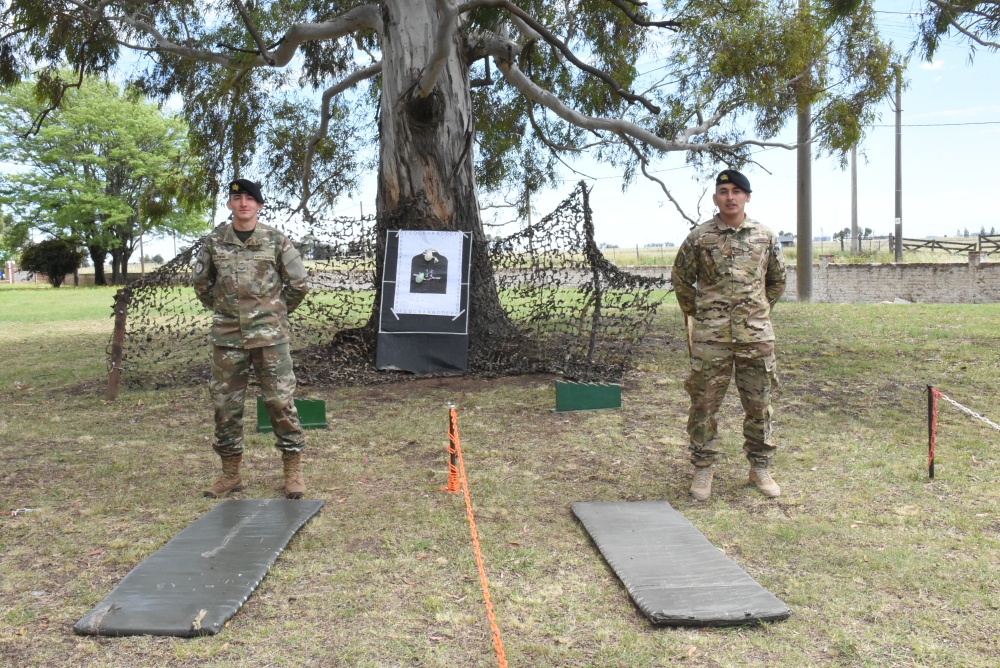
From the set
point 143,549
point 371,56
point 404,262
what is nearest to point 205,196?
point 371,56

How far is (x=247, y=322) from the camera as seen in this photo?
4926 mm

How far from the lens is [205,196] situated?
14.4 m

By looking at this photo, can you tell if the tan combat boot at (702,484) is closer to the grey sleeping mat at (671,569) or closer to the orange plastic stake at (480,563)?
the grey sleeping mat at (671,569)

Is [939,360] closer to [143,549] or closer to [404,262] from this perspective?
[404,262]

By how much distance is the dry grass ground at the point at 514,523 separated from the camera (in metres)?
3.20

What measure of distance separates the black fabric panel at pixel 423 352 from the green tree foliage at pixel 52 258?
127 ft

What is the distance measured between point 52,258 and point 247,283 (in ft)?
139

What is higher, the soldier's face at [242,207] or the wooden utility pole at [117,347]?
the soldier's face at [242,207]

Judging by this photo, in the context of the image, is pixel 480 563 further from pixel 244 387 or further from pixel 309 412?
pixel 309 412

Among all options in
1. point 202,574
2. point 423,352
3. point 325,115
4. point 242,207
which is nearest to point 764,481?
point 202,574

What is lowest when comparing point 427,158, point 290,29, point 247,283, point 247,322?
point 247,322

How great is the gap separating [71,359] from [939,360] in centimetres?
1137

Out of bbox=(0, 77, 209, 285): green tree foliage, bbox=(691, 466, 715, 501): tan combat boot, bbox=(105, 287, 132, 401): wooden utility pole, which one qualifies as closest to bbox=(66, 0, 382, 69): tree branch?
bbox=(105, 287, 132, 401): wooden utility pole

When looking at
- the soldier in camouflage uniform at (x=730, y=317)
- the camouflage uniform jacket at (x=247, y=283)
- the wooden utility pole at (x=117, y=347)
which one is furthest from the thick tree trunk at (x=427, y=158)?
the soldier in camouflage uniform at (x=730, y=317)
